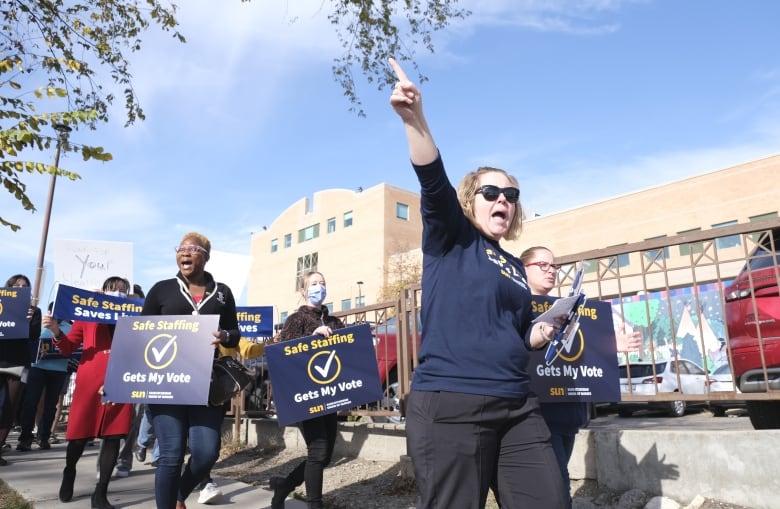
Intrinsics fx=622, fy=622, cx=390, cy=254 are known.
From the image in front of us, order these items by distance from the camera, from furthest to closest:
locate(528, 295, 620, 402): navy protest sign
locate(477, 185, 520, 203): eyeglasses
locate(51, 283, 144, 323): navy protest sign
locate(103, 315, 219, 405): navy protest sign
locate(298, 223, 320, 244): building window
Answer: locate(298, 223, 320, 244): building window
locate(51, 283, 144, 323): navy protest sign
locate(103, 315, 219, 405): navy protest sign
locate(528, 295, 620, 402): navy protest sign
locate(477, 185, 520, 203): eyeglasses

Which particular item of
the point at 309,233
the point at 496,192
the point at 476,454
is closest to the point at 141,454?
the point at 476,454

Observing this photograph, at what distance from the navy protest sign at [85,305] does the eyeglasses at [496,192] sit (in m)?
4.12

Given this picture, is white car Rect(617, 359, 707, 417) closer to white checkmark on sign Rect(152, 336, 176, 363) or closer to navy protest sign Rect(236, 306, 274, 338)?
white checkmark on sign Rect(152, 336, 176, 363)

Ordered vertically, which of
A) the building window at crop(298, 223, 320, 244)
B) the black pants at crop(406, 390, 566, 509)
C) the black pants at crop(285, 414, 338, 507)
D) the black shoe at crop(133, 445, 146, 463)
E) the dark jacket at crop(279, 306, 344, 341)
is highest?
the building window at crop(298, 223, 320, 244)

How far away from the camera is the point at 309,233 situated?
61.2 metres

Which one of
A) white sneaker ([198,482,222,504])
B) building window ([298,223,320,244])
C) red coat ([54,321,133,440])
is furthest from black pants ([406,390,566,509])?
building window ([298,223,320,244])

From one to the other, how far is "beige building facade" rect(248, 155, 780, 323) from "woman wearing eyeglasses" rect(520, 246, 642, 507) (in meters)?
1.53

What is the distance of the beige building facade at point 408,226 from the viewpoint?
103 ft

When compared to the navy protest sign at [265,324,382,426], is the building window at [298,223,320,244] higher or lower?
higher

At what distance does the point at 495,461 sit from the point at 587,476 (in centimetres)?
269

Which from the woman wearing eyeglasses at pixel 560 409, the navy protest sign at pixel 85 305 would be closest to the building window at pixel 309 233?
the navy protest sign at pixel 85 305

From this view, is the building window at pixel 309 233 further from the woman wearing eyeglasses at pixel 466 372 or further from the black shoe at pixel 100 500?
the woman wearing eyeglasses at pixel 466 372

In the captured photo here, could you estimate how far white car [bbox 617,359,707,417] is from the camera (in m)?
4.95

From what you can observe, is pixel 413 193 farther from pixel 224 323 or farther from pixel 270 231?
pixel 224 323
